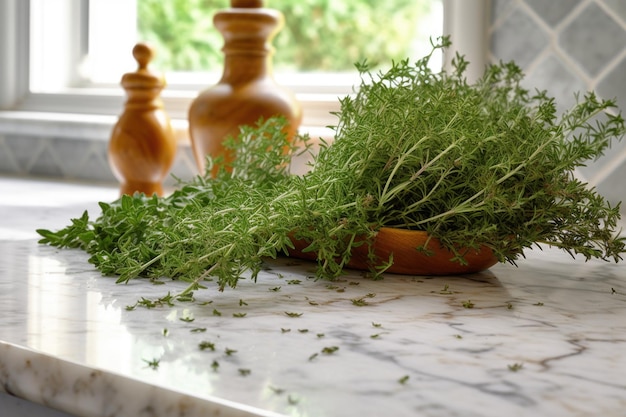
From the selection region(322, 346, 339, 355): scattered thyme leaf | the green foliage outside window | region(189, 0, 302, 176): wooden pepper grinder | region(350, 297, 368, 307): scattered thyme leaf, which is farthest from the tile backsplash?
the green foliage outside window

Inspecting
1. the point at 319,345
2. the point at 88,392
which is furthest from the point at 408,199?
the point at 88,392

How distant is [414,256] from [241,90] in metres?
0.62

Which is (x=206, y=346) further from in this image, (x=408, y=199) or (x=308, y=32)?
(x=308, y=32)

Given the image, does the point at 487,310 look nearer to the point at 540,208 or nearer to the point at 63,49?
the point at 540,208

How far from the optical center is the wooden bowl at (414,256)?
724mm

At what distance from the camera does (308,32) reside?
5324 mm

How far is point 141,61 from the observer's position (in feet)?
4.38

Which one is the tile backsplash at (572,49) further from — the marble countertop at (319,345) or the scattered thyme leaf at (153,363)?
the scattered thyme leaf at (153,363)

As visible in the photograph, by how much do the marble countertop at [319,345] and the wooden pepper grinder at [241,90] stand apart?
0.52 meters

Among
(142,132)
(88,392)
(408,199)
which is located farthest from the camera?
(142,132)

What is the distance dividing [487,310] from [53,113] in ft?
5.09

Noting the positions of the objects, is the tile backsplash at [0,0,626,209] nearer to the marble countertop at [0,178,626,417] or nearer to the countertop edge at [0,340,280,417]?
the marble countertop at [0,178,626,417]

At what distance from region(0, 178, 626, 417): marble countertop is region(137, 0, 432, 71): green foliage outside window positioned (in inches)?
158

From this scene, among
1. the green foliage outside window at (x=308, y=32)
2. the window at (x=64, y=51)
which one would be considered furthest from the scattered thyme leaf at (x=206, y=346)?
the green foliage outside window at (x=308, y=32)
